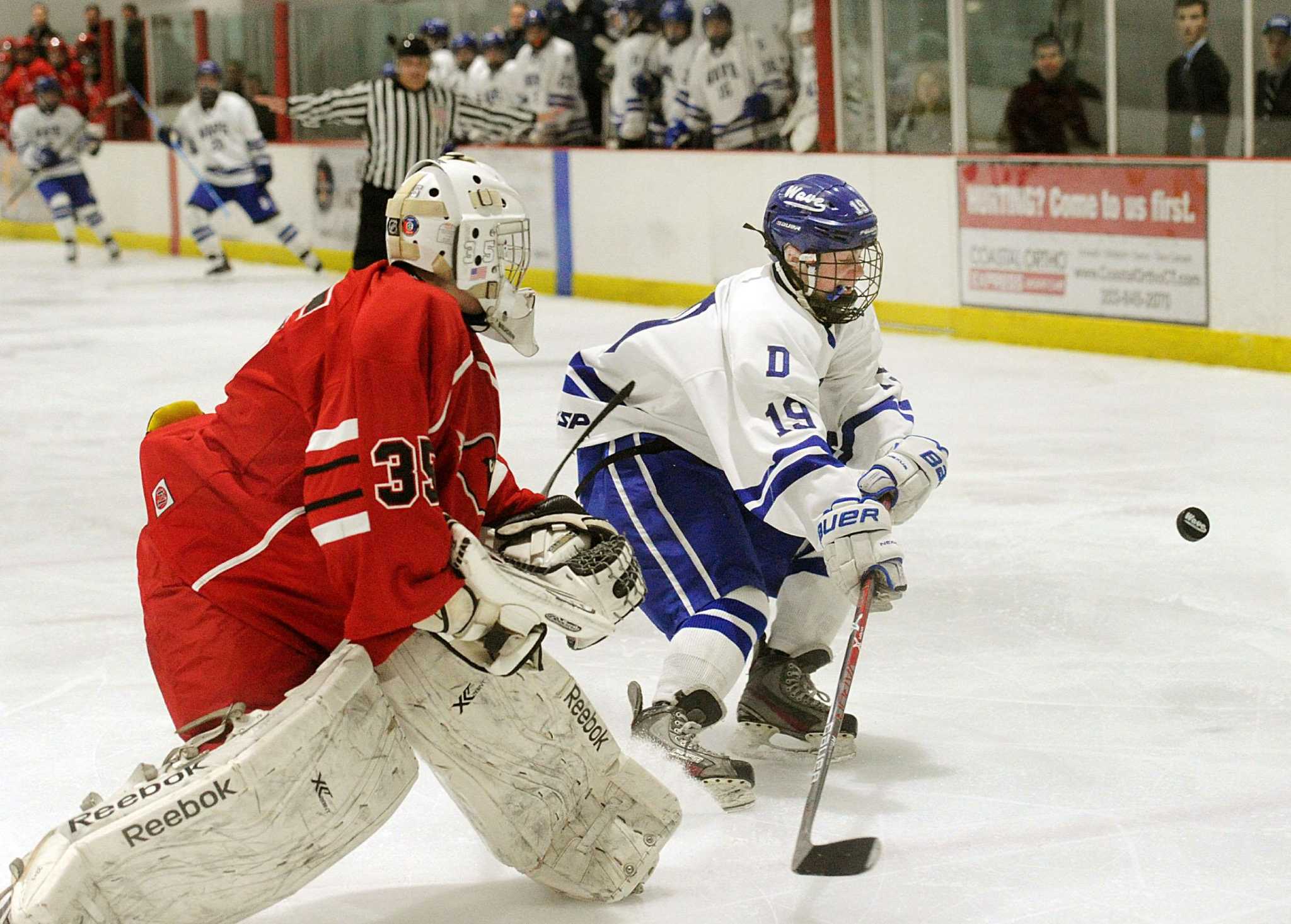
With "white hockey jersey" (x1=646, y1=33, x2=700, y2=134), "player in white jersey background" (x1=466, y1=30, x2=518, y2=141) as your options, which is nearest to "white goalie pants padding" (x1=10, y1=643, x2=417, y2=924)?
"white hockey jersey" (x1=646, y1=33, x2=700, y2=134)

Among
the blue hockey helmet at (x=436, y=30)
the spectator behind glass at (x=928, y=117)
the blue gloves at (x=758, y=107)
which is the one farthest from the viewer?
the blue hockey helmet at (x=436, y=30)

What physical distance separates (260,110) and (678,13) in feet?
16.7

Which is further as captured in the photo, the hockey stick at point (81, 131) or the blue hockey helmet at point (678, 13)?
the hockey stick at point (81, 131)

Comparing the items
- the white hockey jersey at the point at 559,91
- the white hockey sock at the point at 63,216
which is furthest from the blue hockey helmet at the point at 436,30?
the white hockey sock at the point at 63,216

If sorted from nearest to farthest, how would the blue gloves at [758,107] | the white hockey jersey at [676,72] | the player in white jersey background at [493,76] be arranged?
the blue gloves at [758,107]
the white hockey jersey at [676,72]
the player in white jersey background at [493,76]

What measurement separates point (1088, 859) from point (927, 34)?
6.54m

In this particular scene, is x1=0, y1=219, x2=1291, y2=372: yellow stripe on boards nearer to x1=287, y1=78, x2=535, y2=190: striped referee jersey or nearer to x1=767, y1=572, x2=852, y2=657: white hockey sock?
x1=287, y1=78, x2=535, y2=190: striped referee jersey

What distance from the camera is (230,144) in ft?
38.0

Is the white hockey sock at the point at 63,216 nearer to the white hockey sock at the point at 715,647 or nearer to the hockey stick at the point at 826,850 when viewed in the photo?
the white hockey sock at the point at 715,647

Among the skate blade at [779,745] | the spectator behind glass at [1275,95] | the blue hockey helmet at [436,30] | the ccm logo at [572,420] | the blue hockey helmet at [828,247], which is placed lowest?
the skate blade at [779,745]

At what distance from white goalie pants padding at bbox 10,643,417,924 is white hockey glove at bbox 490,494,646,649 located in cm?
26

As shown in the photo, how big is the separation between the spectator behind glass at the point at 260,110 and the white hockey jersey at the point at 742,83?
185 inches

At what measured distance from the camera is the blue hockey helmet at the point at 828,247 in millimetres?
2668

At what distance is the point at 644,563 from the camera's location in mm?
2818
